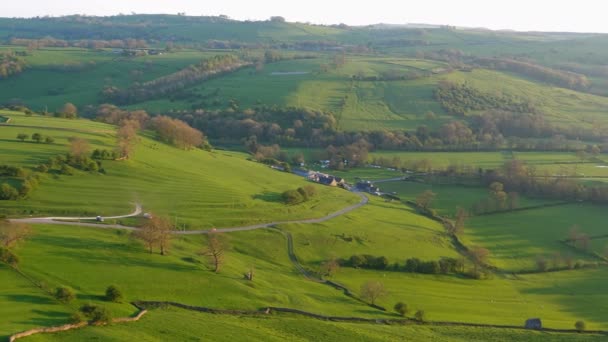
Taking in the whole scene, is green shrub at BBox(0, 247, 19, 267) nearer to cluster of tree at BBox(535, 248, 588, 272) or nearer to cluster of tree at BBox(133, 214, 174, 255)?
cluster of tree at BBox(133, 214, 174, 255)

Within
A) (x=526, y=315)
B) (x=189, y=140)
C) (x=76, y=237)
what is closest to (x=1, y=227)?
(x=76, y=237)

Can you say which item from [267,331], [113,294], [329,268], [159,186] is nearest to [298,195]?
[159,186]

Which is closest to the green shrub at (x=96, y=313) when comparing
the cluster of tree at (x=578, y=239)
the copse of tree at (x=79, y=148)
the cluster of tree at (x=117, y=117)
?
the copse of tree at (x=79, y=148)

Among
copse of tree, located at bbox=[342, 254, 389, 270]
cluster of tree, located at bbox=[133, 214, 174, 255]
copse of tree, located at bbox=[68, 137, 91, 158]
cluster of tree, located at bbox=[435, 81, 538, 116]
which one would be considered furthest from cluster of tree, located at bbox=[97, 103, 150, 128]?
cluster of tree, located at bbox=[435, 81, 538, 116]

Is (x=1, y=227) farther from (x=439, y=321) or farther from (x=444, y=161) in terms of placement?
(x=444, y=161)

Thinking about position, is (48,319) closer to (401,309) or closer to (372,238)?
(401,309)
